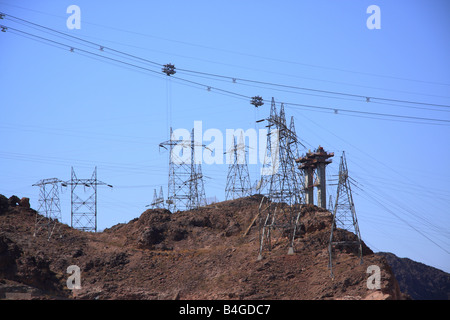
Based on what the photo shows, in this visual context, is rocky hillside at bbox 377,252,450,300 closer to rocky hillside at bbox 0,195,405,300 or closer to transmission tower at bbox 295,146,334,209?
transmission tower at bbox 295,146,334,209

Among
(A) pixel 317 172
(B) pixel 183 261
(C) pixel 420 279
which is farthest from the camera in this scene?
(C) pixel 420 279

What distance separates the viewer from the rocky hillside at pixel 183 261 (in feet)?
177

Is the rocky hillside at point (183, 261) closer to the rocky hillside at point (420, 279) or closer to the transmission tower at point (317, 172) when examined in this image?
the transmission tower at point (317, 172)

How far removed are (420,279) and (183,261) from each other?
75656mm

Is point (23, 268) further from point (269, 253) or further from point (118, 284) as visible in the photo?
point (269, 253)

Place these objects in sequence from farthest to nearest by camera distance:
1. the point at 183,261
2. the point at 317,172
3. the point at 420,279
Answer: the point at 420,279 → the point at 317,172 → the point at 183,261

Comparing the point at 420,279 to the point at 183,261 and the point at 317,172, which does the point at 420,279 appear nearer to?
the point at 317,172

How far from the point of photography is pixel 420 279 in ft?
407

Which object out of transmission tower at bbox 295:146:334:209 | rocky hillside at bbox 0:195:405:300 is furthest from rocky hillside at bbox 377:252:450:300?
rocky hillside at bbox 0:195:405:300

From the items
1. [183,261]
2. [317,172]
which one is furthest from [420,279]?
[183,261]

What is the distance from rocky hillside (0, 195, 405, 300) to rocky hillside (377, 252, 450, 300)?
54776 mm

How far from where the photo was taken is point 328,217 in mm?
63750
